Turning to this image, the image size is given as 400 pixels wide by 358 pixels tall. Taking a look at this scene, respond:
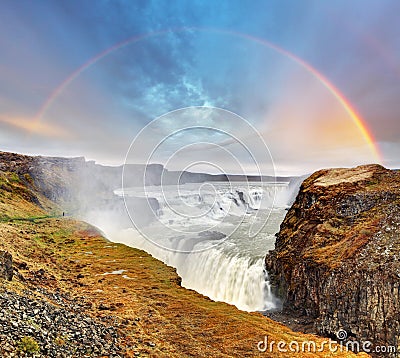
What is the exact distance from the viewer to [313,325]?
19297 millimetres

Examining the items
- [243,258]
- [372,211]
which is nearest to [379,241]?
[372,211]

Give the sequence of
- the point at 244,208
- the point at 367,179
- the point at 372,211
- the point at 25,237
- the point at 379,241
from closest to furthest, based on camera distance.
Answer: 1. the point at 379,241
2. the point at 372,211
3. the point at 367,179
4. the point at 25,237
5. the point at 244,208

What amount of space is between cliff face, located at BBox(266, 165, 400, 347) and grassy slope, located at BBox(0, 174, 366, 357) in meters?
3.93

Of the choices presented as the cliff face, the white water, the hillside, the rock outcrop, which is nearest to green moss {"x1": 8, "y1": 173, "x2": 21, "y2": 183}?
the white water

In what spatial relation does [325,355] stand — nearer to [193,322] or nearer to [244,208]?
[193,322]

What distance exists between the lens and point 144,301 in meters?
17.9

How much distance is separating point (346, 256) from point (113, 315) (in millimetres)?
15304

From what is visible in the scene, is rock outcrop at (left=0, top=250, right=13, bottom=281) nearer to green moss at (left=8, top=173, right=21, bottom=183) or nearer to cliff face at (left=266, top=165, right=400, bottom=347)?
cliff face at (left=266, top=165, right=400, bottom=347)

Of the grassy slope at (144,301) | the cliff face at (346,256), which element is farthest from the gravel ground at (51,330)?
the cliff face at (346,256)

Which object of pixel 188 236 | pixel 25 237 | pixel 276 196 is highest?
pixel 276 196

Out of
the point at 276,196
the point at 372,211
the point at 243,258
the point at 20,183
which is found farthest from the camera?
the point at 276,196

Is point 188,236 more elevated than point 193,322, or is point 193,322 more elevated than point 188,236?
point 188,236

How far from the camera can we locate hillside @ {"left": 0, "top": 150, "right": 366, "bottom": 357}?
9.80m

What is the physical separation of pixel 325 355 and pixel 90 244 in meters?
30.1
